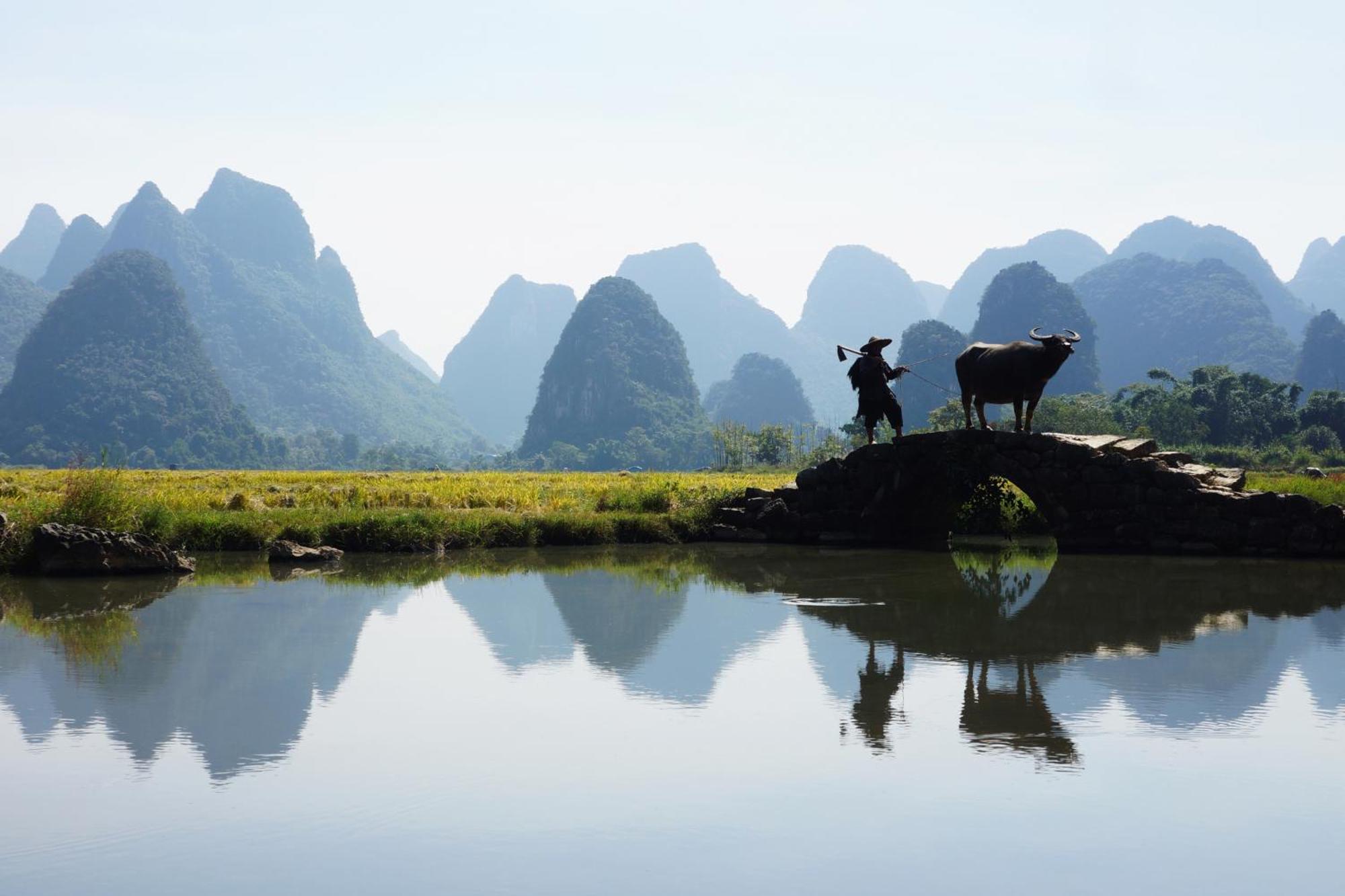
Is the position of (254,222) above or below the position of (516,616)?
above

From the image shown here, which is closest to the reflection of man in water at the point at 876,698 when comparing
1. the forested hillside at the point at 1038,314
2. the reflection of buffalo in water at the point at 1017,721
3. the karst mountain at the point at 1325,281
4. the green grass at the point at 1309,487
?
the reflection of buffalo in water at the point at 1017,721

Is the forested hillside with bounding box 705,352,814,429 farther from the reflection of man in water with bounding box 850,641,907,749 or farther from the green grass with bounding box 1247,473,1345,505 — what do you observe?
the reflection of man in water with bounding box 850,641,907,749

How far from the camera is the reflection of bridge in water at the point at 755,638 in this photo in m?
6.01

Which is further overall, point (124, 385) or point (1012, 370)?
point (124, 385)

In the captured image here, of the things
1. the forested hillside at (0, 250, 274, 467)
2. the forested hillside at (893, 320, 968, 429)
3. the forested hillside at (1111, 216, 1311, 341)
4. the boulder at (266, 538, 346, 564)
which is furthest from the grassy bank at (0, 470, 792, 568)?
the forested hillside at (1111, 216, 1311, 341)

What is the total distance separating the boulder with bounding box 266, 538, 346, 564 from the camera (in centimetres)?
1248

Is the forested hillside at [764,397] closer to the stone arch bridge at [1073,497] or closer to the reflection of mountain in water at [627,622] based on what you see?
the stone arch bridge at [1073,497]

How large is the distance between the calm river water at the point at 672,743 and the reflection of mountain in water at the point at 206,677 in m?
0.03

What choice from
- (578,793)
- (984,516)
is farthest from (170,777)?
(984,516)

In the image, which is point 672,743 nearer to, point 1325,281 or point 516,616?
point 516,616

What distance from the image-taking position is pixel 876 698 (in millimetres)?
6414

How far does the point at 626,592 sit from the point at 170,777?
19.6 ft

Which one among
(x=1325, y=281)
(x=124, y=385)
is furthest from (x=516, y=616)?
(x=1325, y=281)

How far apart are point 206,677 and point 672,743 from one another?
2955 millimetres
